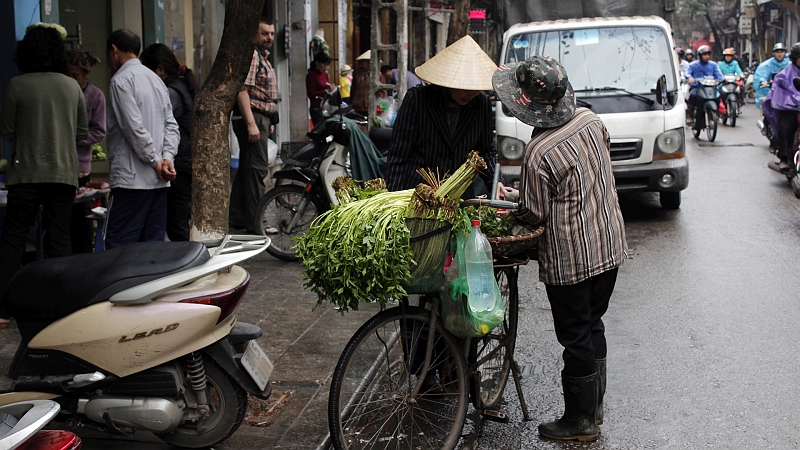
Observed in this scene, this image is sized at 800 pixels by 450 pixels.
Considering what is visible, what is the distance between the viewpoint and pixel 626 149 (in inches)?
395

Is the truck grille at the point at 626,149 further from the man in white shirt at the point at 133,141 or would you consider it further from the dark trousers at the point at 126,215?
the dark trousers at the point at 126,215

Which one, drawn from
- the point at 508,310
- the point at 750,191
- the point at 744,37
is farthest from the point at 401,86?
the point at 744,37

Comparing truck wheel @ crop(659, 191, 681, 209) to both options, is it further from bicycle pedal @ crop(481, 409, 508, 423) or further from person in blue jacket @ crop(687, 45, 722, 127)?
person in blue jacket @ crop(687, 45, 722, 127)

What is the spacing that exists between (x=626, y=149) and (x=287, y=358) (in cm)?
576

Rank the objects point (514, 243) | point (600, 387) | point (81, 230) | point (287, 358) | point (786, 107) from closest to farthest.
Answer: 1. point (514, 243)
2. point (600, 387)
3. point (287, 358)
4. point (81, 230)
5. point (786, 107)

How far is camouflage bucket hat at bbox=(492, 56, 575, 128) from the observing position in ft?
13.3

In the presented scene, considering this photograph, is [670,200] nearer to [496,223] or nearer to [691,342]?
[691,342]

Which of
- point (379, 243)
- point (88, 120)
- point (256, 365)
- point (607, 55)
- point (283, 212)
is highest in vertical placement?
point (607, 55)

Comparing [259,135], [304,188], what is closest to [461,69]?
[304,188]

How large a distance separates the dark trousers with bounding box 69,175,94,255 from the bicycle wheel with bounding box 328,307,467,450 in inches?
143

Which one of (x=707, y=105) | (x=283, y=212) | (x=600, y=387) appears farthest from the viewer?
(x=707, y=105)

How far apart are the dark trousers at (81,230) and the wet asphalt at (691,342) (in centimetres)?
342

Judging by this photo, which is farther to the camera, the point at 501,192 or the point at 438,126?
the point at 438,126

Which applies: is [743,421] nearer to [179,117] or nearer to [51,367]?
[51,367]
